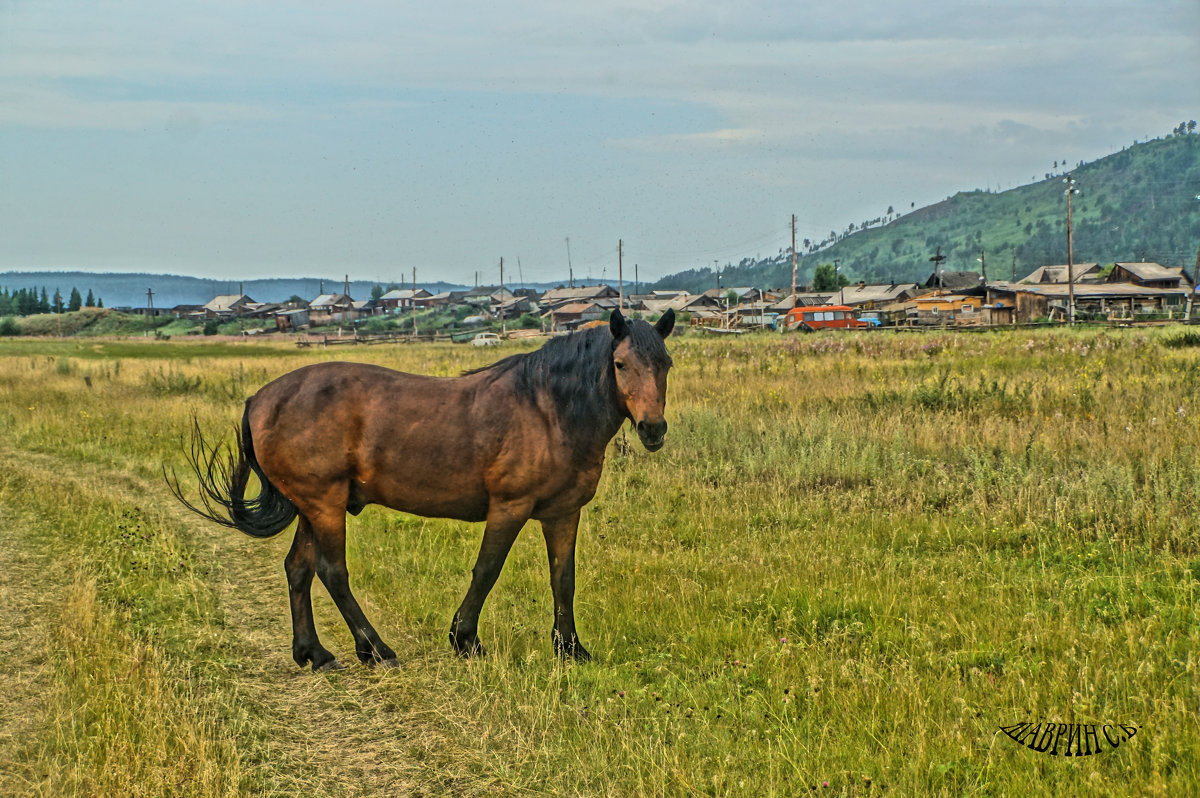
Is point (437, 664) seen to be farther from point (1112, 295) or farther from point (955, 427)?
point (1112, 295)

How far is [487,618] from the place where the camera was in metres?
7.01

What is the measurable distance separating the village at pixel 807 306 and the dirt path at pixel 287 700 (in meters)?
53.6

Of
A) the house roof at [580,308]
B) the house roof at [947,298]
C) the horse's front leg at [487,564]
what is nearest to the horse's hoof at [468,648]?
the horse's front leg at [487,564]

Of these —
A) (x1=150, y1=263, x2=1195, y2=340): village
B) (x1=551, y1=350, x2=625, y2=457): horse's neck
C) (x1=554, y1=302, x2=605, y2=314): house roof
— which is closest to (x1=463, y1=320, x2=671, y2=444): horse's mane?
(x1=551, y1=350, x2=625, y2=457): horse's neck

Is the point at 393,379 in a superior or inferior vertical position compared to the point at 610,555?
superior

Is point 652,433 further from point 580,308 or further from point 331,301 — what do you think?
point 331,301

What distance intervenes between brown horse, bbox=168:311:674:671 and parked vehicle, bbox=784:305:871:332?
180ft

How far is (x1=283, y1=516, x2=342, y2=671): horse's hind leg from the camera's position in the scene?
6180mm

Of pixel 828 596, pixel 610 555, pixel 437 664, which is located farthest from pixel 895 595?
pixel 437 664

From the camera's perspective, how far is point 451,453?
609 centimetres

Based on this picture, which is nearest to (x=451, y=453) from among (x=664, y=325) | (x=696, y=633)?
(x=664, y=325)

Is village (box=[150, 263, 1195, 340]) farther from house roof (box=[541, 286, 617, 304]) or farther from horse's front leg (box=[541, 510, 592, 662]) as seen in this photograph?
horse's front leg (box=[541, 510, 592, 662])

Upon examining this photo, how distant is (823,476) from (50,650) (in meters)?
8.65

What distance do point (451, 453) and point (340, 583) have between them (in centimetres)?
124
